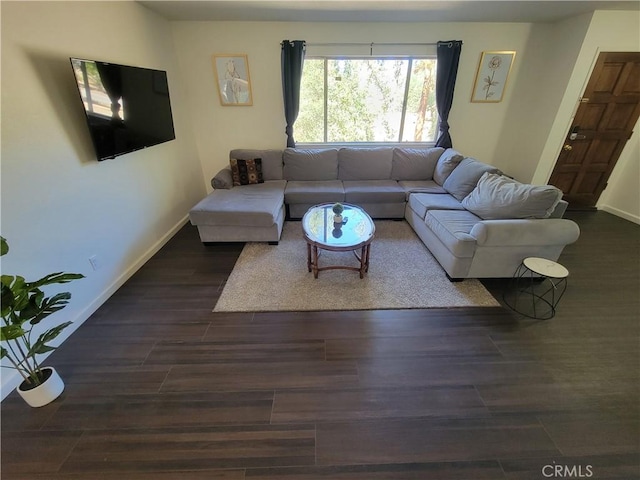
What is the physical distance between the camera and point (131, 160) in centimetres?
254

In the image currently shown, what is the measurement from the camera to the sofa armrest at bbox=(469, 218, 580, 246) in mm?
2096

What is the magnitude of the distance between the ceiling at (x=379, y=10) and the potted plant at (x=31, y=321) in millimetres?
2978

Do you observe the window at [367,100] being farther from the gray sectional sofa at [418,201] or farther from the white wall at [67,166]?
the white wall at [67,166]

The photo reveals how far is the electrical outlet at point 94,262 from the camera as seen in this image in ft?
Result: 6.77

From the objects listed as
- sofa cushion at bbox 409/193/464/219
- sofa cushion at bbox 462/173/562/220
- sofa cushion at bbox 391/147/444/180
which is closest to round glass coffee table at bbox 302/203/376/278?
sofa cushion at bbox 409/193/464/219

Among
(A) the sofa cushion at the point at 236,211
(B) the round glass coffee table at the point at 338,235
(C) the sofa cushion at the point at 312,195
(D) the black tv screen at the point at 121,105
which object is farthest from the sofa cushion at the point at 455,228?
(D) the black tv screen at the point at 121,105

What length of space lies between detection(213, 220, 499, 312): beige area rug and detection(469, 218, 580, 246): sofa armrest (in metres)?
0.49

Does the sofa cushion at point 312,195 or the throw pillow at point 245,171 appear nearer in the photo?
the sofa cushion at point 312,195

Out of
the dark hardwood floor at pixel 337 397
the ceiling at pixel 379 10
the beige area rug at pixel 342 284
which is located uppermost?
the ceiling at pixel 379 10

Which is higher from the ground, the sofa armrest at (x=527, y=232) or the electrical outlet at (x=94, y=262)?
the sofa armrest at (x=527, y=232)

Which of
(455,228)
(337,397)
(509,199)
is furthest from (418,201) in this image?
(337,397)

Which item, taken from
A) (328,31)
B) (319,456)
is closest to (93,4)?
(328,31)

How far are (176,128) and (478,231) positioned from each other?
368 cm

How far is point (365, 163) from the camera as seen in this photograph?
3.72 metres
